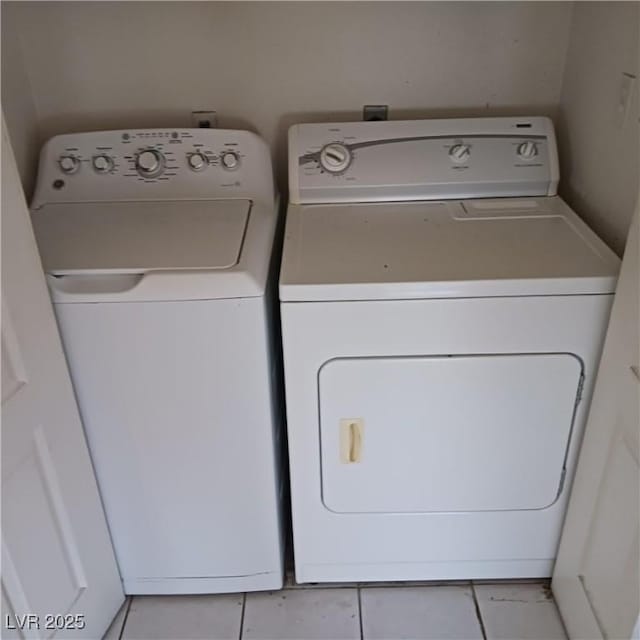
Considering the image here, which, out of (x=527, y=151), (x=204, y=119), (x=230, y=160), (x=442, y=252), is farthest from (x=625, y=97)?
(x=204, y=119)

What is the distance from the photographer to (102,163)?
170 cm

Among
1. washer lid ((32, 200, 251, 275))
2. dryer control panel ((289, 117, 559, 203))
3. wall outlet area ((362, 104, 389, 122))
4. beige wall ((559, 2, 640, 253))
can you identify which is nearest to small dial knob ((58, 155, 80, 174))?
washer lid ((32, 200, 251, 275))

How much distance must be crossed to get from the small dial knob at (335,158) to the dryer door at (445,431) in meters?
0.61

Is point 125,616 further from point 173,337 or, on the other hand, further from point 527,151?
point 527,151

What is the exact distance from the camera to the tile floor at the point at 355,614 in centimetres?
162

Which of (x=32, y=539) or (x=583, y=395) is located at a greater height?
(x=583, y=395)

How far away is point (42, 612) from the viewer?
1.29 m

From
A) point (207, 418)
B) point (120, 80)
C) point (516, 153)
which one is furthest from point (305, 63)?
point (207, 418)

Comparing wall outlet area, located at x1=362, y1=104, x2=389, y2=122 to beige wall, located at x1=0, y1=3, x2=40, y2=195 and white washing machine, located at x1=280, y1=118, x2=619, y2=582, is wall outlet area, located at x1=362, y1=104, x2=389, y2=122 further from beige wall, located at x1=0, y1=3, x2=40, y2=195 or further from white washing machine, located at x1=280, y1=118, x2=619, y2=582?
beige wall, located at x1=0, y1=3, x2=40, y2=195

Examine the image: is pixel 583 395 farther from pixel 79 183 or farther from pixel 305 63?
pixel 79 183

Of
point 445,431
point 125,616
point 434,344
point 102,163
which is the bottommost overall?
point 125,616

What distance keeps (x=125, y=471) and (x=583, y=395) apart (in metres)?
1.08

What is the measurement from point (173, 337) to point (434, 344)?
0.56 meters

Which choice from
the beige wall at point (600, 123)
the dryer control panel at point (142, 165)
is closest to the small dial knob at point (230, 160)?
the dryer control panel at point (142, 165)
